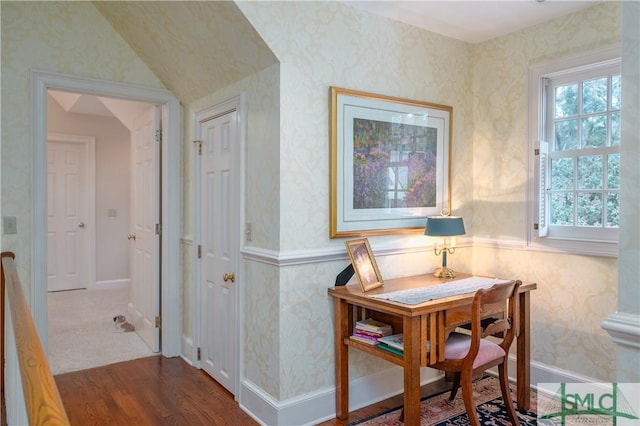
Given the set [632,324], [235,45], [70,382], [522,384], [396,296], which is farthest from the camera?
[70,382]

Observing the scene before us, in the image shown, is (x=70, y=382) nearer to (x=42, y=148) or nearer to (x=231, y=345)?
(x=231, y=345)

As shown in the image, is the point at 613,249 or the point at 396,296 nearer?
the point at 396,296

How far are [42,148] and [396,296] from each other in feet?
8.20

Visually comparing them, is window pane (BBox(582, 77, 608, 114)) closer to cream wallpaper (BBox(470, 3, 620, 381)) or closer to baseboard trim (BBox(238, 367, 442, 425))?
cream wallpaper (BBox(470, 3, 620, 381))

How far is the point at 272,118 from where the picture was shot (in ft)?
8.17

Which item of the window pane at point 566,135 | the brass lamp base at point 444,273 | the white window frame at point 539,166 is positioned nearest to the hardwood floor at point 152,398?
the brass lamp base at point 444,273

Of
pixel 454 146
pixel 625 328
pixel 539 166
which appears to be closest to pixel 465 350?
pixel 625 328

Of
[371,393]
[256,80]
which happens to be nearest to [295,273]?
[371,393]

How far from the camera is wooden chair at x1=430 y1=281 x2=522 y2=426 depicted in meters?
2.21

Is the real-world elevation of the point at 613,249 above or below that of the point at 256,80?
below

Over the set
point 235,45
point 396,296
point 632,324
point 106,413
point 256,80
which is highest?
point 235,45

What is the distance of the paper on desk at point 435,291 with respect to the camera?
231cm

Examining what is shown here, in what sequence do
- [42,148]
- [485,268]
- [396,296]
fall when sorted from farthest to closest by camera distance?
1. [485,268]
2. [42,148]
3. [396,296]

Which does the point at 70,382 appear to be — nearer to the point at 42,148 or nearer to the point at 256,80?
the point at 42,148
